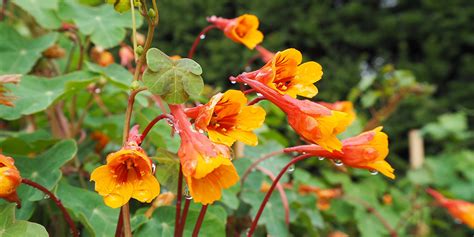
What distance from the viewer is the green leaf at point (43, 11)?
1.30m

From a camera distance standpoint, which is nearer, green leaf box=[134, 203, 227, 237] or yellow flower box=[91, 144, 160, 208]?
yellow flower box=[91, 144, 160, 208]

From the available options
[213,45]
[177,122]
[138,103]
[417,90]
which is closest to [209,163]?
[177,122]

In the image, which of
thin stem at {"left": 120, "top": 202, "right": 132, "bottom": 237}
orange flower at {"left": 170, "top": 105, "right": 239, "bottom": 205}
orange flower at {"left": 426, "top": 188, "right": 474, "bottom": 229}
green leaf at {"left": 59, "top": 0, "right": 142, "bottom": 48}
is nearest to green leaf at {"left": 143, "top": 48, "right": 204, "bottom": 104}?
orange flower at {"left": 170, "top": 105, "right": 239, "bottom": 205}

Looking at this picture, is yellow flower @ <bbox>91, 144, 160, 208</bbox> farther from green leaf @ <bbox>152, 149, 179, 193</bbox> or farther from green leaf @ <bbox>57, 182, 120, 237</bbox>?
green leaf @ <bbox>57, 182, 120, 237</bbox>

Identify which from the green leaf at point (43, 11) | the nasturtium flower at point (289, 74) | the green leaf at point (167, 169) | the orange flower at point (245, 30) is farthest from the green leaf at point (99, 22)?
the nasturtium flower at point (289, 74)

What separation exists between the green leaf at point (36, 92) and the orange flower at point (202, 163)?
1.62 ft

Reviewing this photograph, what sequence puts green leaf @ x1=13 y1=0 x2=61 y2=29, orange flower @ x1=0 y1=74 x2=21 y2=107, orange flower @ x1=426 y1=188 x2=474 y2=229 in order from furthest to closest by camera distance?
orange flower @ x1=426 y1=188 x2=474 y2=229, green leaf @ x1=13 y1=0 x2=61 y2=29, orange flower @ x1=0 y1=74 x2=21 y2=107

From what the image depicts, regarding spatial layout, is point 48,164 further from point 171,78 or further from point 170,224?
point 171,78

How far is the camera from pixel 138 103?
1.23m

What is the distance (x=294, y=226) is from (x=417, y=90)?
4.68 feet

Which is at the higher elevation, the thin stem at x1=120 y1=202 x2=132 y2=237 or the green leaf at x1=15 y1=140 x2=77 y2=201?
the thin stem at x1=120 y1=202 x2=132 y2=237

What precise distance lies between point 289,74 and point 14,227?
449 millimetres

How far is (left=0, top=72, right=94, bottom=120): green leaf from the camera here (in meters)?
1.10

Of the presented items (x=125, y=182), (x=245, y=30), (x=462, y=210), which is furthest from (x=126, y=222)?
(x=462, y=210)
